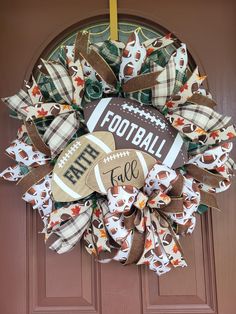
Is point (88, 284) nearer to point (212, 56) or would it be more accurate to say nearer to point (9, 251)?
point (9, 251)

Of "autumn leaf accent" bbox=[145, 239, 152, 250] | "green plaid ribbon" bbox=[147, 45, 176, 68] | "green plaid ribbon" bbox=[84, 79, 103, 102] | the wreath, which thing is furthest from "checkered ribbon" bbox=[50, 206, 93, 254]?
"green plaid ribbon" bbox=[147, 45, 176, 68]

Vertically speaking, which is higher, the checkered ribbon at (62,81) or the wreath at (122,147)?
the checkered ribbon at (62,81)

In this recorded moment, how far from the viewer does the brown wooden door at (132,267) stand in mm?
1062

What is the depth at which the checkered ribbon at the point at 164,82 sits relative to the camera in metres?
0.97

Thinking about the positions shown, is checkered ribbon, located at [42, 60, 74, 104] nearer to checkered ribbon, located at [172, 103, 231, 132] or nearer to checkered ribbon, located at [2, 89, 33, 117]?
checkered ribbon, located at [2, 89, 33, 117]

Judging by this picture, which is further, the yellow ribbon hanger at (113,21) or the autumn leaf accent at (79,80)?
the yellow ribbon hanger at (113,21)

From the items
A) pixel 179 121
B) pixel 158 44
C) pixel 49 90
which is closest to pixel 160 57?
pixel 158 44

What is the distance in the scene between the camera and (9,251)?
109 centimetres

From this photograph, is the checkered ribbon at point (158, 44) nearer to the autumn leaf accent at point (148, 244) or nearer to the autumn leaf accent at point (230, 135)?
the autumn leaf accent at point (230, 135)

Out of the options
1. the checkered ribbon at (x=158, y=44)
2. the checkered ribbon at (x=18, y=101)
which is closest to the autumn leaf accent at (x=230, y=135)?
the checkered ribbon at (x=158, y=44)

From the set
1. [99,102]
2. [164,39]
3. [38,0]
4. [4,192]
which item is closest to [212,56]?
[164,39]

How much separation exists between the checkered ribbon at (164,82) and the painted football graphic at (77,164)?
0.45 ft

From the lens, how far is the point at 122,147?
101 centimetres

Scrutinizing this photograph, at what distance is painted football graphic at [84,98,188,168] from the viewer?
101 cm
